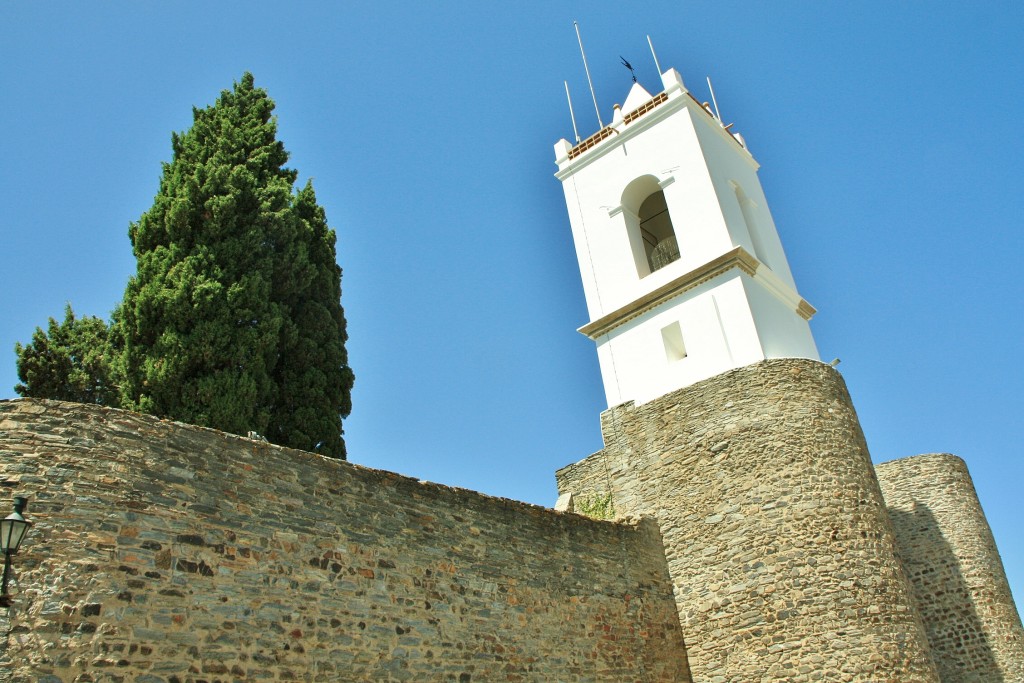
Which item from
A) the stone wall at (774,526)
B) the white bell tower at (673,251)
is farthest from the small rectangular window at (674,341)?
the stone wall at (774,526)

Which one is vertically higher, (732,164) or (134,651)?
(732,164)

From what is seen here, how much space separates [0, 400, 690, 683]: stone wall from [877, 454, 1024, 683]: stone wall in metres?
7.34

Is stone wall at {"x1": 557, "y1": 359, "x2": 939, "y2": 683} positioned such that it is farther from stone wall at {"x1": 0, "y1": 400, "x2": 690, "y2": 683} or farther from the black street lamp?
the black street lamp

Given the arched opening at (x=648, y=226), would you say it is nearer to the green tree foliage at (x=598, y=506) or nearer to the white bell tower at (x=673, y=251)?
the white bell tower at (x=673, y=251)

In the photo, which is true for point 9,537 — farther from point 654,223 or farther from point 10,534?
point 654,223

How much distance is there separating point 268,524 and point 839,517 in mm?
6920

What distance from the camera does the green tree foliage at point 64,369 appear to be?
1324cm

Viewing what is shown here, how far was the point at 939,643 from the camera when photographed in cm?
1302

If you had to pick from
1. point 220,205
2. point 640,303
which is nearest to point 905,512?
point 640,303

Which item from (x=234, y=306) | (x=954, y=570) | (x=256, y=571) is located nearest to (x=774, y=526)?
(x=954, y=570)

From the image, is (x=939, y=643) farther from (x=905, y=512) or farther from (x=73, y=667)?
(x=73, y=667)

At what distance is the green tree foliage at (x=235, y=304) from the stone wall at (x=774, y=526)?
16.6 ft

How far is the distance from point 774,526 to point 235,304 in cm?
817

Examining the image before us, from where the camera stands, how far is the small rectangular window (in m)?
12.6
